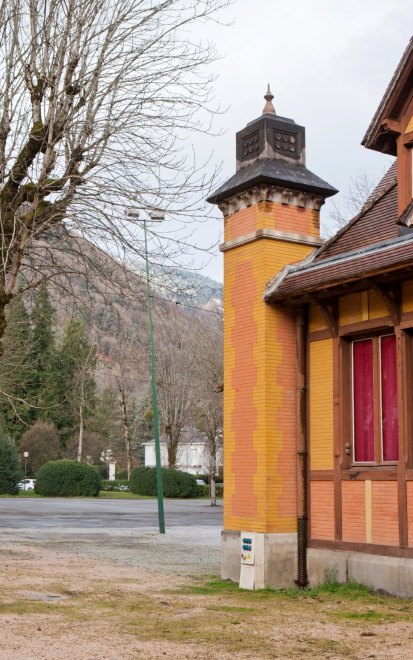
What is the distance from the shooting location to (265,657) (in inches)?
329

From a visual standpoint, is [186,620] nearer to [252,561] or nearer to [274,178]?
[252,561]

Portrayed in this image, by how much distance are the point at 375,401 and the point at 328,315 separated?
5.48ft

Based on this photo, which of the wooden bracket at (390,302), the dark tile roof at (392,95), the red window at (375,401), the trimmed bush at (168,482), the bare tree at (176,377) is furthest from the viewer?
the trimmed bush at (168,482)

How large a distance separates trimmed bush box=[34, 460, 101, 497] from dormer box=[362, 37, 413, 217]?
42.9 meters

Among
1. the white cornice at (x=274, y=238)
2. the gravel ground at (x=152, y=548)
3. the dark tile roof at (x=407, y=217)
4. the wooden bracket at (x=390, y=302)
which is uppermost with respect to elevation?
the white cornice at (x=274, y=238)

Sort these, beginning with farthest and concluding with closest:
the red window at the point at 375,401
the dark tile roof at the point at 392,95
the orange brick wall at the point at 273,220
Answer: the orange brick wall at the point at 273,220 → the dark tile roof at the point at 392,95 → the red window at the point at 375,401

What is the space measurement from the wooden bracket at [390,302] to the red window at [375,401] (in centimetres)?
45

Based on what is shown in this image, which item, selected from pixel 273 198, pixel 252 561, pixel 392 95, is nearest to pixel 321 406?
pixel 252 561

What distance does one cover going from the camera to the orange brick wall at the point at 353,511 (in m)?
13.0

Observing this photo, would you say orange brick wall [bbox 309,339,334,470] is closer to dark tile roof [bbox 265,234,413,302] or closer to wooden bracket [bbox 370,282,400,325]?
dark tile roof [bbox 265,234,413,302]

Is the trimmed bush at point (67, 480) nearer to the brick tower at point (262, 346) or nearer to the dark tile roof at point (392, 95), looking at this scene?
the brick tower at point (262, 346)

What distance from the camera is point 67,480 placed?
175 ft

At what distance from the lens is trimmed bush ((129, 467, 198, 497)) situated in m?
52.6

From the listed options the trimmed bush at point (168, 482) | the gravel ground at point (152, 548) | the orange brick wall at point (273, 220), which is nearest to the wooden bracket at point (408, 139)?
the orange brick wall at point (273, 220)
